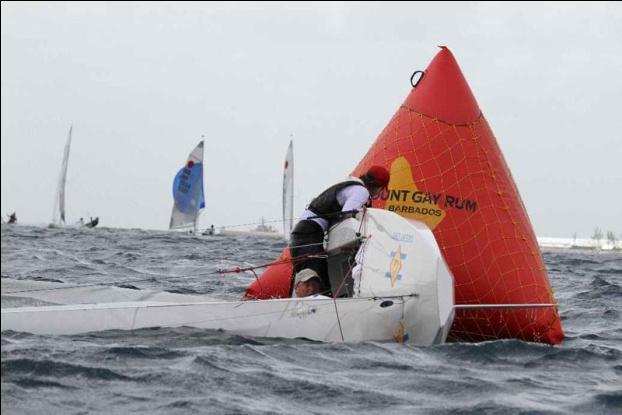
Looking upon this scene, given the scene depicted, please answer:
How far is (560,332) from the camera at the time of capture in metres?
6.86

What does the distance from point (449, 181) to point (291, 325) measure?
236 centimetres

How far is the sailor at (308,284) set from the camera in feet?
21.4

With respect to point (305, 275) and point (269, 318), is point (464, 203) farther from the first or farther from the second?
point (269, 318)

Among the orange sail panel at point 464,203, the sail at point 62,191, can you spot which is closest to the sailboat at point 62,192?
the sail at point 62,191

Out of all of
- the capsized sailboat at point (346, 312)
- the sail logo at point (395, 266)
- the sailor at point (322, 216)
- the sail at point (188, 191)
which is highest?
the sail at point (188, 191)

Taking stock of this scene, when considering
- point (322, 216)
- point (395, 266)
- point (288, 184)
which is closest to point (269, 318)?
point (395, 266)

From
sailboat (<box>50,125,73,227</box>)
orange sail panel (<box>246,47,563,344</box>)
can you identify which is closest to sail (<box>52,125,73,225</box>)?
sailboat (<box>50,125,73,227</box>)

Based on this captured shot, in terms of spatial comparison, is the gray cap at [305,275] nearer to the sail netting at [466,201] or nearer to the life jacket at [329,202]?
the life jacket at [329,202]

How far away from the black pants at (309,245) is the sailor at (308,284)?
31cm

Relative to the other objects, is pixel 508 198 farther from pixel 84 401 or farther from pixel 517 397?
pixel 84 401

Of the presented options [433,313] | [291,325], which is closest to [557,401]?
[433,313]

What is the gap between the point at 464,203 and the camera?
7.35 metres

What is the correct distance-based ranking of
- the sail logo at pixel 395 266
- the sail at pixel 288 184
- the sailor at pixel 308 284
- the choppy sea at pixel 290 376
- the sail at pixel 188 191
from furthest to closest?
the sail at pixel 288 184 < the sail at pixel 188 191 < the sailor at pixel 308 284 < the sail logo at pixel 395 266 < the choppy sea at pixel 290 376

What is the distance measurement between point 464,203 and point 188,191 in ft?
112
